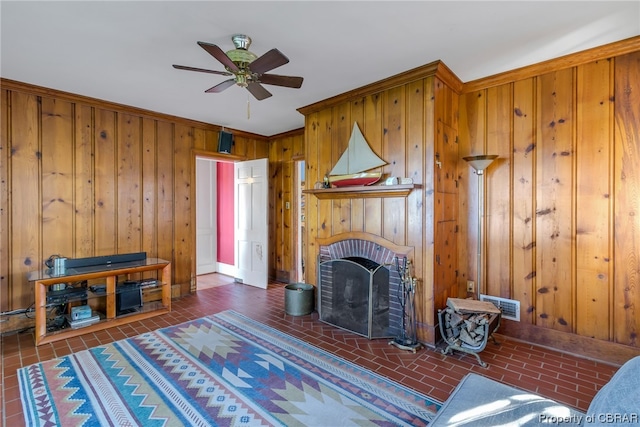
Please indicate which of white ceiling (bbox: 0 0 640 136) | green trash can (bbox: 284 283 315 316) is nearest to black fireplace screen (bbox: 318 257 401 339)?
green trash can (bbox: 284 283 315 316)

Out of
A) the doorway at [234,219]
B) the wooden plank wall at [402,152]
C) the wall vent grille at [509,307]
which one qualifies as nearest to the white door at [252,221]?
the doorway at [234,219]

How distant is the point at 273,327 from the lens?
340 cm

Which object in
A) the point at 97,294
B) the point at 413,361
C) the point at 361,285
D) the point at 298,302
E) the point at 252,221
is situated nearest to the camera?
the point at 413,361

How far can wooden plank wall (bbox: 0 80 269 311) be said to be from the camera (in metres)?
3.34

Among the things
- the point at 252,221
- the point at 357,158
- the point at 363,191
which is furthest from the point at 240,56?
the point at 252,221

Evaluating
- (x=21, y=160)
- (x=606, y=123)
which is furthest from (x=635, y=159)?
(x=21, y=160)

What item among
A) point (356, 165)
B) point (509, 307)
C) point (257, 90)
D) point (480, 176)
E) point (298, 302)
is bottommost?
point (298, 302)

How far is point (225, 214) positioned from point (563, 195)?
5551 millimetres

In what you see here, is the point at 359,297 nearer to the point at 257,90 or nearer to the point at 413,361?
the point at 413,361

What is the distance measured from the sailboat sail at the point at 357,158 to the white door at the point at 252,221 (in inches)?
71.0

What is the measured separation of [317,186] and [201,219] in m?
3.49

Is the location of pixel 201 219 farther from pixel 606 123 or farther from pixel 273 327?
pixel 606 123

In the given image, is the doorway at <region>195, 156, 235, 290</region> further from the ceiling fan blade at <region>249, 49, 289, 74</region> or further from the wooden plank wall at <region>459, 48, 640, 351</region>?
the wooden plank wall at <region>459, 48, 640, 351</region>

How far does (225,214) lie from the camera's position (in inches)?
253
